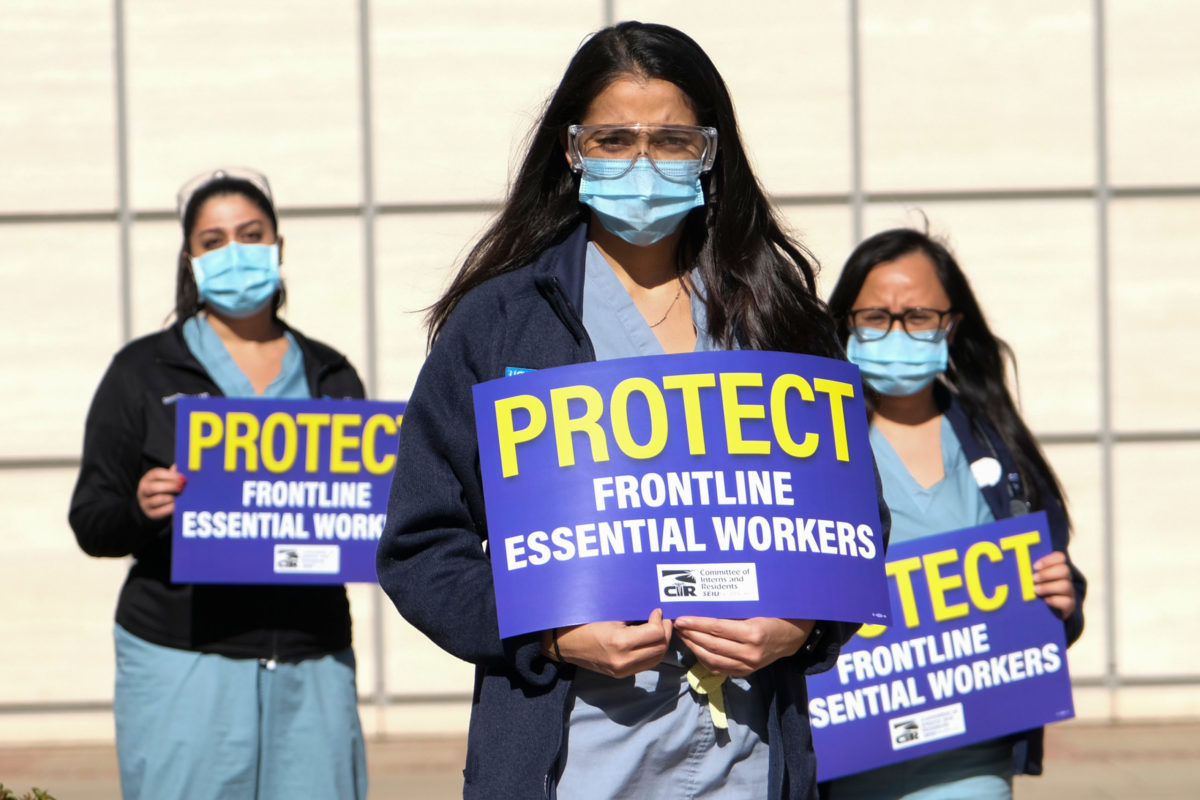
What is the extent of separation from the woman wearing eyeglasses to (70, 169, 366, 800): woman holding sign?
1314 mm

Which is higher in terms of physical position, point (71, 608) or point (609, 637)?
point (609, 637)

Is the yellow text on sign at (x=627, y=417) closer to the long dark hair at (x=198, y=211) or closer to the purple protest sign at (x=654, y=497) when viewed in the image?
the purple protest sign at (x=654, y=497)

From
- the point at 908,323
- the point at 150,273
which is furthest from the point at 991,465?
the point at 150,273

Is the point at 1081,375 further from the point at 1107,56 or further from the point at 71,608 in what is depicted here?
the point at 71,608

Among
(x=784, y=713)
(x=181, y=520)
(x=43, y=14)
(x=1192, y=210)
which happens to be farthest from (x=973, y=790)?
(x=43, y=14)

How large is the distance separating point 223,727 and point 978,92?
5041 mm

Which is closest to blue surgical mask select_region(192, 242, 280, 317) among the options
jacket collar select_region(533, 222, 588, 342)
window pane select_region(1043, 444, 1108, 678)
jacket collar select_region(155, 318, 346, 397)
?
jacket collar select_region(155, 318, 346, 397)

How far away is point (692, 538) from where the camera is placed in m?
2.04

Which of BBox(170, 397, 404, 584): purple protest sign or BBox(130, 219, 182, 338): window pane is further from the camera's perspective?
BBox(130, 219, 182, 338): window pane

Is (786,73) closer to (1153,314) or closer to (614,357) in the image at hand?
(1153,314)

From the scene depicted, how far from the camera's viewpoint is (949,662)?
324 centimetres

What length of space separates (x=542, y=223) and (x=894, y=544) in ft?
4.26

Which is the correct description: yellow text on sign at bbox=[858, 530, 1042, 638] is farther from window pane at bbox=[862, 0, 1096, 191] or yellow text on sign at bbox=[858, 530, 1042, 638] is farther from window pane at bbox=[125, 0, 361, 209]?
window pane at bbox=[125, 0, 361, 209]

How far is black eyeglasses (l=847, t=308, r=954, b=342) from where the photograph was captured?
357 centimetres
